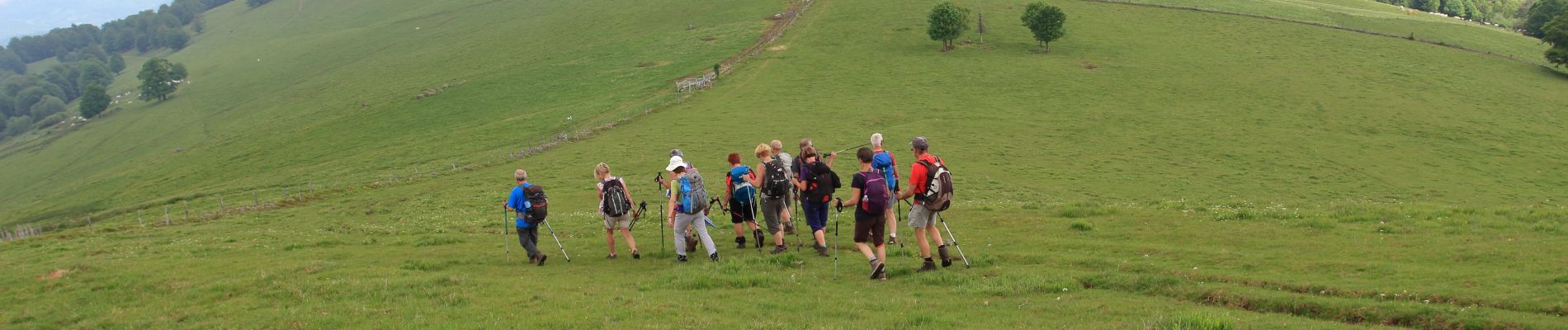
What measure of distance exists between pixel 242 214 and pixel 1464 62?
8603 cm

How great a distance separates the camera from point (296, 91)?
10125 centimetres

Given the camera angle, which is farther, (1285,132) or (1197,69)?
(1197,69)

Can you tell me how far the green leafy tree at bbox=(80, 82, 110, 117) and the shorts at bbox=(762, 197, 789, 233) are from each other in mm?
137877

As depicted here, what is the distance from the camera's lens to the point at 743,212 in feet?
60.4

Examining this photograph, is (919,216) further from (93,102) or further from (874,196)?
(93,102)

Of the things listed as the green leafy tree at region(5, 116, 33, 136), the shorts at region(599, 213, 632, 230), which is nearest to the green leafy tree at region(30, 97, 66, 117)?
the green leafy tree at region(5, 116, 33, 136)

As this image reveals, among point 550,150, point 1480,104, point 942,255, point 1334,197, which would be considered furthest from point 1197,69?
point 942,255

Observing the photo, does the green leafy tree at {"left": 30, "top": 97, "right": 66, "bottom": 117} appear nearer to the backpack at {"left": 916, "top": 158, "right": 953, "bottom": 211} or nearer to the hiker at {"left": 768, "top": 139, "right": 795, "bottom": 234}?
the hiker at {"left": 768, "top": 139, "right": 795, "bottom": 234}

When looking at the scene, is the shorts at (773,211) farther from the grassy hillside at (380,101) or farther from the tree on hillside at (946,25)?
the tree on hillside at (946,25)

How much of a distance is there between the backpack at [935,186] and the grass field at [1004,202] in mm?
1165

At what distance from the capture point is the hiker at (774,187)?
17.1 metres

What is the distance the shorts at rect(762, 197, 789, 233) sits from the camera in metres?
17.5

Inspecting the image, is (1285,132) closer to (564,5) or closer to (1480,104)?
(1480,104)

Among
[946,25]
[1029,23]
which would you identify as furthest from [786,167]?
[1029,23]
